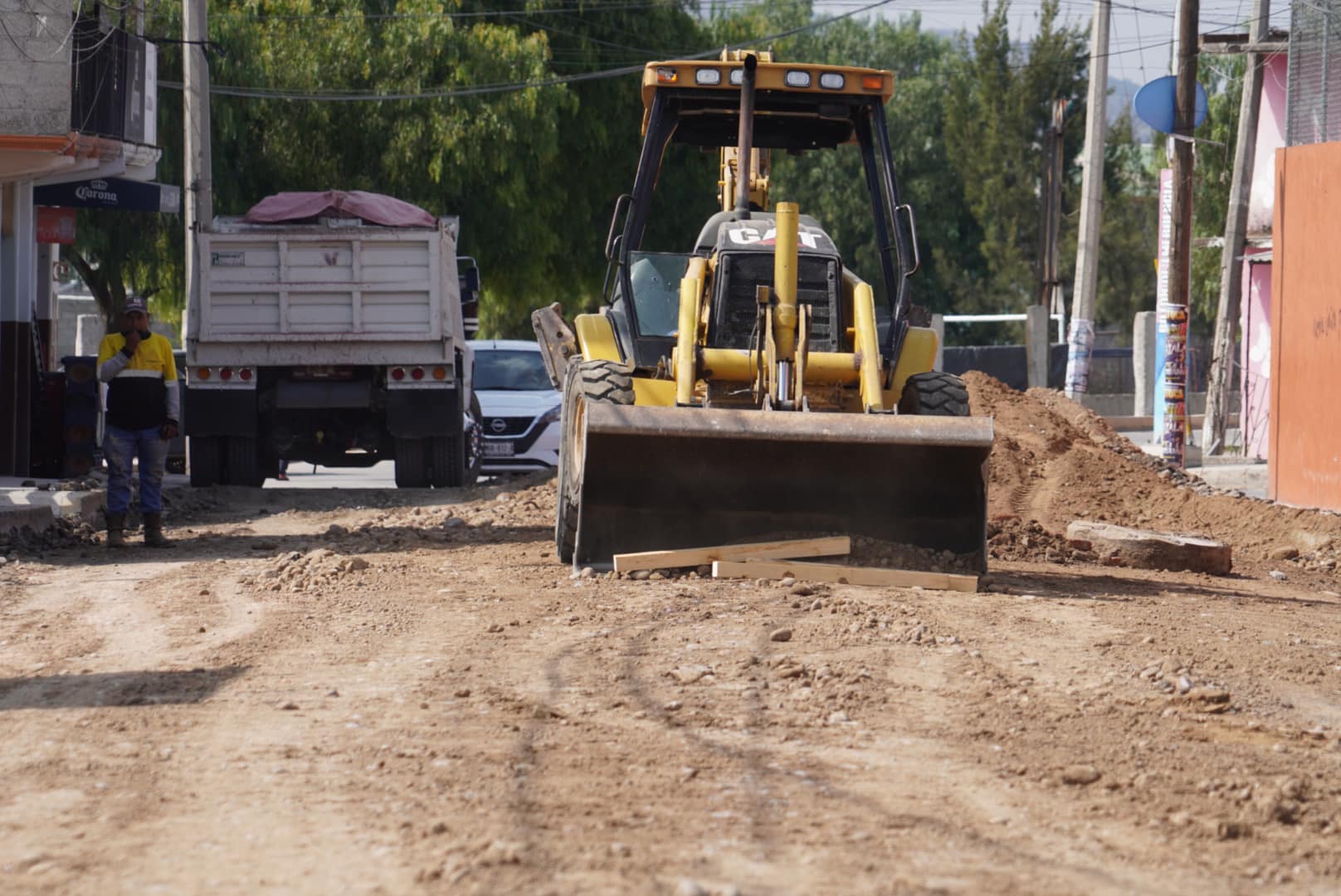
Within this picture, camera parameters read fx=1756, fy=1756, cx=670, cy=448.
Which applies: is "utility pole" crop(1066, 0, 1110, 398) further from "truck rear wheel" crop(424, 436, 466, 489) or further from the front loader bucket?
the front loader bucket

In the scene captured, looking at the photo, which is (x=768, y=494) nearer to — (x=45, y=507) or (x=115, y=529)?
(x=115, y=529)

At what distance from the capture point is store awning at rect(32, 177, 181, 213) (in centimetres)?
1964

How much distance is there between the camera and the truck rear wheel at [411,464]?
18219 millimetres

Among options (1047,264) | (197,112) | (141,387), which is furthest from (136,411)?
(1047,264)

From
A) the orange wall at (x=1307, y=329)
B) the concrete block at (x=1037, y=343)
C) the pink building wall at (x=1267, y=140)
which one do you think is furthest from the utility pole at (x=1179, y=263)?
the concrete block at (x=1037, y=343)

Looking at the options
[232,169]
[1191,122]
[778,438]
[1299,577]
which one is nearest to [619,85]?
[232,169]

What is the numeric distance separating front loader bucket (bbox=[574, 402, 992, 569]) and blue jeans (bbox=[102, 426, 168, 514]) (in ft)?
14.6

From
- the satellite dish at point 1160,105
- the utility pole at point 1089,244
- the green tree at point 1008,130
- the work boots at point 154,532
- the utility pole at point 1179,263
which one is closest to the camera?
the work boots at point 154,532

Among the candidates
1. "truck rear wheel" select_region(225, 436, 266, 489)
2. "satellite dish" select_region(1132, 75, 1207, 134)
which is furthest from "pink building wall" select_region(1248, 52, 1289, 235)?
"truck rear wheel" select_region(225, 436, 266, 489)

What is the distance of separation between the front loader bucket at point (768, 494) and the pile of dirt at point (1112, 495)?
3050mm

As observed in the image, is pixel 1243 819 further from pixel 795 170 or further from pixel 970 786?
pixel 795 170

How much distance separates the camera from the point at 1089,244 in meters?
27.2

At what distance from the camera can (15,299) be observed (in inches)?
731

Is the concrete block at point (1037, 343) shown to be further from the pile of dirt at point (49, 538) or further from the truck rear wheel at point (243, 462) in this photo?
the pile of dirt at point (49, 538)
